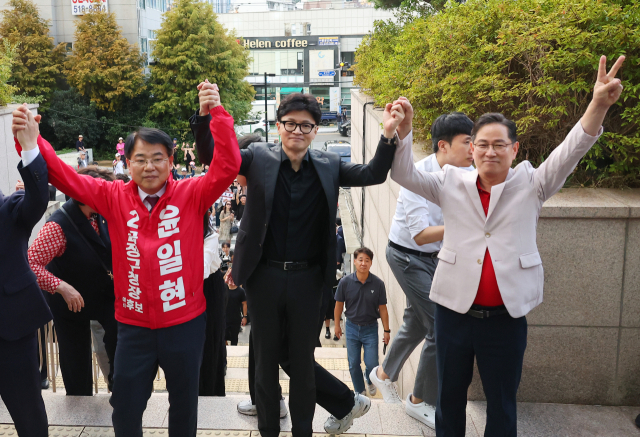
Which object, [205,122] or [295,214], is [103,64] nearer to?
[205,122]

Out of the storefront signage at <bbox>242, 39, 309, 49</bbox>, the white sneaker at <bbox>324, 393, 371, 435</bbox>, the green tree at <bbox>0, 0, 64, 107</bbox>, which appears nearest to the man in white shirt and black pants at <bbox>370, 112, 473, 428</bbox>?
the white sneaker at <bbox>324, 393, 371, 435</bbox>

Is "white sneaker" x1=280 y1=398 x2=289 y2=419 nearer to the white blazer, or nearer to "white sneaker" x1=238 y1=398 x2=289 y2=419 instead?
"white sneaker" x1=238 y1=398 x2=289 y2=419

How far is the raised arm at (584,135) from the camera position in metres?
2.51

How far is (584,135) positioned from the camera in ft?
8.40

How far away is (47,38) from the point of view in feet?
113

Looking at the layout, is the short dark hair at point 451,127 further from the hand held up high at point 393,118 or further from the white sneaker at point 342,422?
the white sneaker at point 342,422

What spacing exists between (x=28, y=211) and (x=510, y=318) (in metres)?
2.29

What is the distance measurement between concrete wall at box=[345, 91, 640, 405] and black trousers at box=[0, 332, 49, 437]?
2.61 m

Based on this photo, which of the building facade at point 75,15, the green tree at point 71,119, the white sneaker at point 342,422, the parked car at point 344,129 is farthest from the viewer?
the parked car at point 344,129

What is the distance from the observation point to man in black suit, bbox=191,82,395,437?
2955mm

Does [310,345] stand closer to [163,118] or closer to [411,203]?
[411,203]

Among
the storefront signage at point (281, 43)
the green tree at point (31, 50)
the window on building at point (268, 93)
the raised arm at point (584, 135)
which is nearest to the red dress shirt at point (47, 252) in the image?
the raised arm at point (584, 135)

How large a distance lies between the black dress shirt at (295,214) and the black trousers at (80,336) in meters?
1.56

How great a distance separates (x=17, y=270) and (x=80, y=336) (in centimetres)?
128
